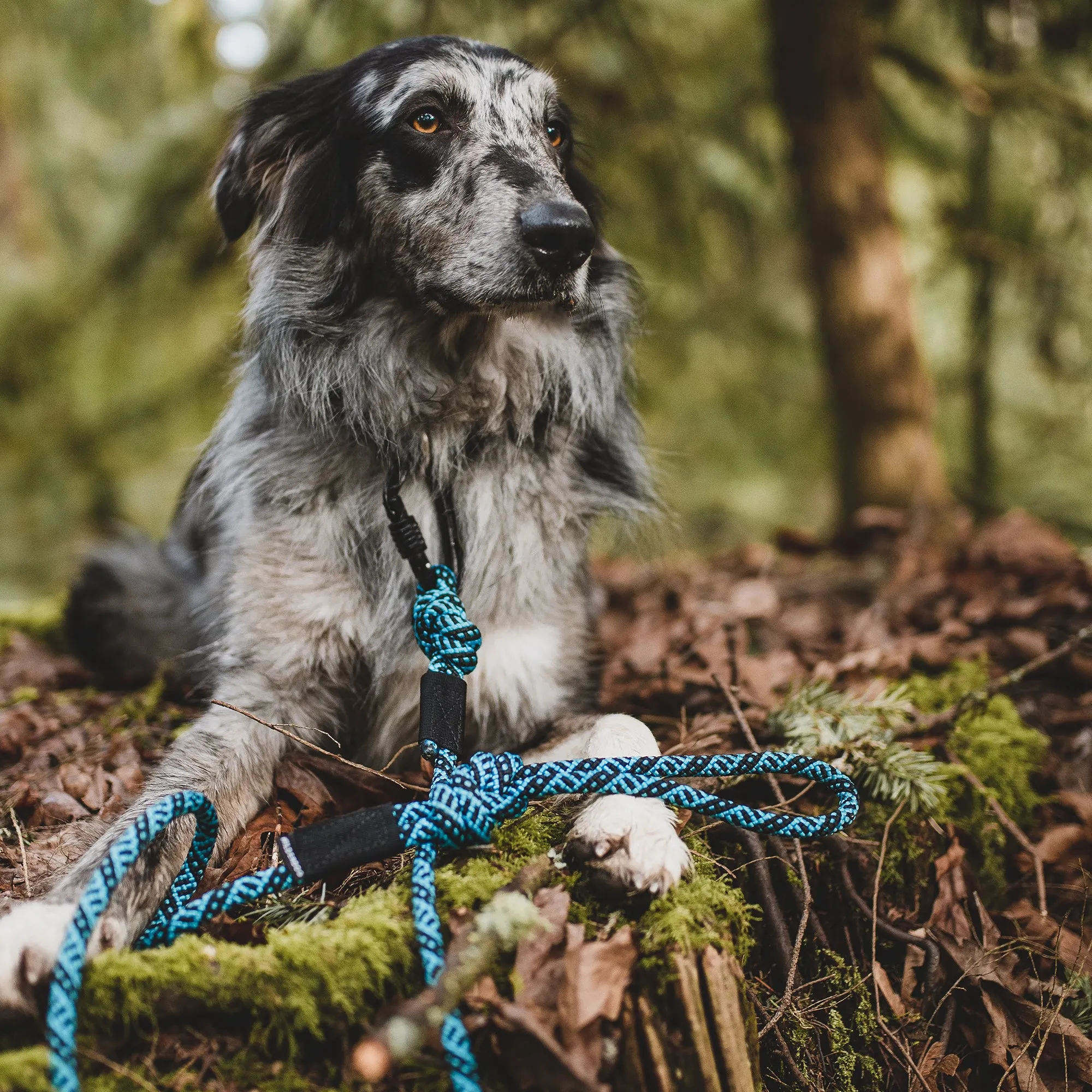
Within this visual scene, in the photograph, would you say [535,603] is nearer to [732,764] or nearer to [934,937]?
[732,764]

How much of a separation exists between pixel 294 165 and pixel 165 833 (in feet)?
6.89

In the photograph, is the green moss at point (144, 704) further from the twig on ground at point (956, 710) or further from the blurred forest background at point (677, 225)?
the blurred forest background at point (677, 225)

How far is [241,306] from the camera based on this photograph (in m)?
3.03

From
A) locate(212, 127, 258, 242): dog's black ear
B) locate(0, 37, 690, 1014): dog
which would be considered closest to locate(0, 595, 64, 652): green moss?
locate(0, 37, 690, 1014): dog

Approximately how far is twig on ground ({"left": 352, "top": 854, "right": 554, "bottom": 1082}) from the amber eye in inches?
88.0

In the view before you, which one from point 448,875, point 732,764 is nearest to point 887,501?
point 732,764

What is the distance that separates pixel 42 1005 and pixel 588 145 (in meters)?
3.31

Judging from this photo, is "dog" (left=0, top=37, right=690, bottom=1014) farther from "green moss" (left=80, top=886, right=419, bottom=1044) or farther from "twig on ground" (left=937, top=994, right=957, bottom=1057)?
"twig on ground" (left=937, top=994, right=957, bottom=1057)

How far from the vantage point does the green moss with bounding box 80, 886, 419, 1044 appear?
1.47 metres

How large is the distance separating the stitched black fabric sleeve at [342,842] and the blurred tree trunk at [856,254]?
13.3ft

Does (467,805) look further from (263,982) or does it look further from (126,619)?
(126,619)

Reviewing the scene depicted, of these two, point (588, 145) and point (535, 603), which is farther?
point (588, 145)

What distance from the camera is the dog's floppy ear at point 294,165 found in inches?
112

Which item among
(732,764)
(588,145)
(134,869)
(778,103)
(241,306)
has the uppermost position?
(778,103)
